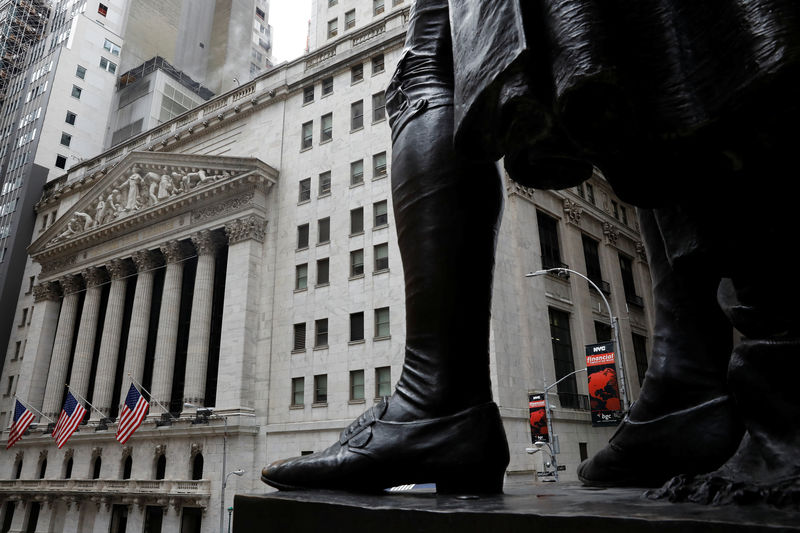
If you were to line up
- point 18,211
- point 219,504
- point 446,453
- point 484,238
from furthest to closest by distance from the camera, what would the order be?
1. point 18,211
2. point 219,504
3. point 484,238
4. point 446,453

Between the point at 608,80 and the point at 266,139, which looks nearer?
the point at 608,80

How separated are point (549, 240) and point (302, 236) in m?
14.7

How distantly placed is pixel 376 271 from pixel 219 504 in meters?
14.6

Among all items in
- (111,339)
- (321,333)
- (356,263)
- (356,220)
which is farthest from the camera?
(111,339)

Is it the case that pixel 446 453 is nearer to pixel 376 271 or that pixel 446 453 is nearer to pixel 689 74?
pixel 689 74

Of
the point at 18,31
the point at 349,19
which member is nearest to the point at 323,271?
the point at 349,19

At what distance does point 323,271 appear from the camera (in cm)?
3231

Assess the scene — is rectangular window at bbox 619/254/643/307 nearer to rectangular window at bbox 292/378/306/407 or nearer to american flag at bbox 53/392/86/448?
rectangular window at bbox 292/378/306/407

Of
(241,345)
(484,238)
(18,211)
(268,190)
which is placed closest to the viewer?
(484,238)

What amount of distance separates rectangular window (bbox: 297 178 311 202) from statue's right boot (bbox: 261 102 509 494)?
109 ft

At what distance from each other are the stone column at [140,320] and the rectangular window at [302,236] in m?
12.1

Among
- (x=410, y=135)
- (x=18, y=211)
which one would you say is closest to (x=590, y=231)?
(x=410, y=135)

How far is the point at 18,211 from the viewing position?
51969mm

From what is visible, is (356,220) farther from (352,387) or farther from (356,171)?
(352,387)
